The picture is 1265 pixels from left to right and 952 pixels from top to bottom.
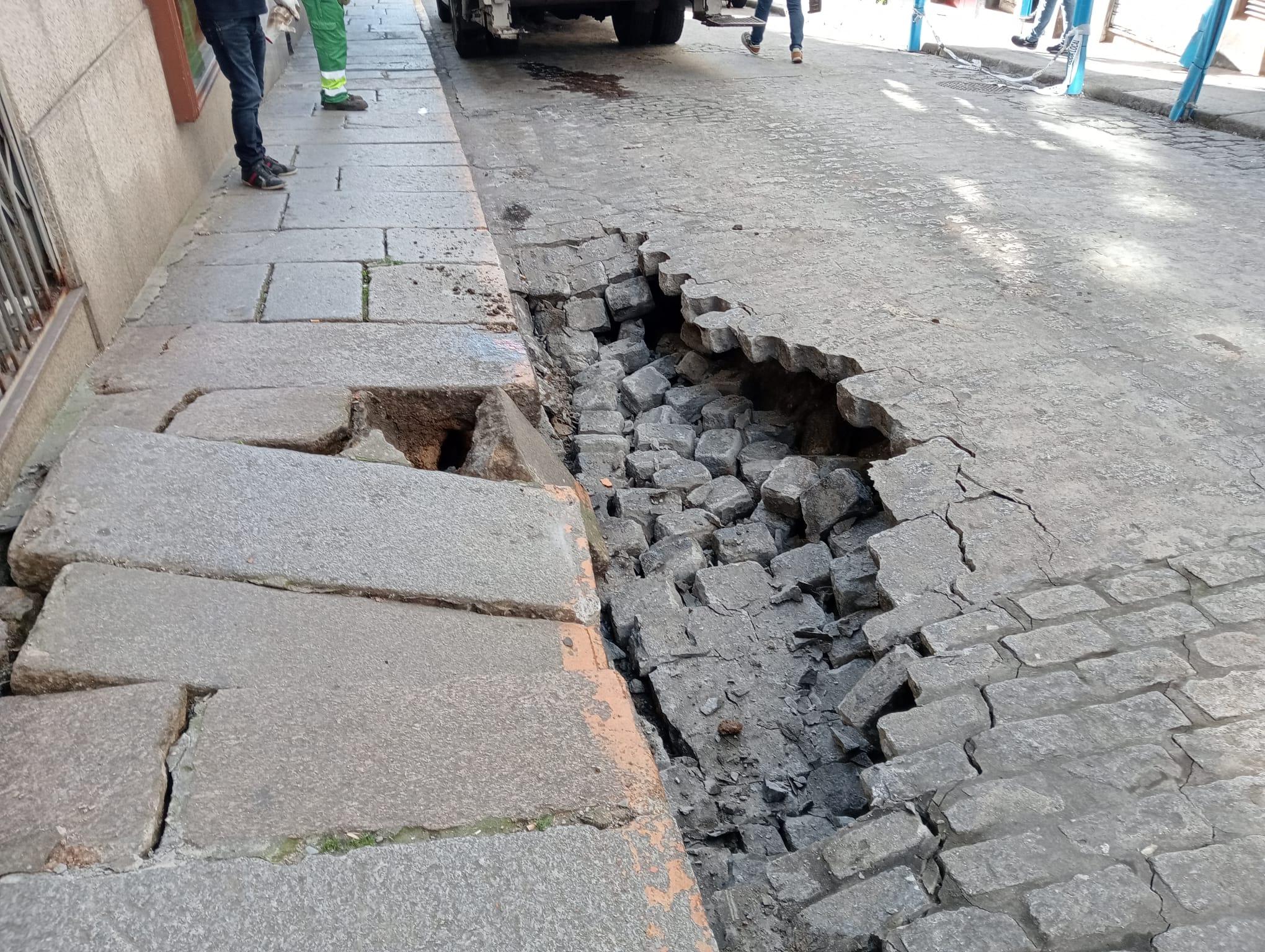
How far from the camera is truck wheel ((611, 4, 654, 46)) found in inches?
408

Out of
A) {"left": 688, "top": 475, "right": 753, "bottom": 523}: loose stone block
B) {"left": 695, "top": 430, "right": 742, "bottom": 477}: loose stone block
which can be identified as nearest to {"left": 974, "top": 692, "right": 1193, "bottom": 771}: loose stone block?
{"left": 688, "top": 475, "right": 753, "bottom": 523}: loose stone block

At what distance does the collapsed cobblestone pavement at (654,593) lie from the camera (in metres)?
1.63

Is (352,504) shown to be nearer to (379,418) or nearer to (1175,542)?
(379,418)

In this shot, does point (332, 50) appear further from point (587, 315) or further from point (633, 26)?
point (633, 26)

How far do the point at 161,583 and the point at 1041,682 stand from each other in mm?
2059

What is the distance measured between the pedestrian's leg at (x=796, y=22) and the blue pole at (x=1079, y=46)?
269 centimetres

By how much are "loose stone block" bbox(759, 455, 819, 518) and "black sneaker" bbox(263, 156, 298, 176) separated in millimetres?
3597

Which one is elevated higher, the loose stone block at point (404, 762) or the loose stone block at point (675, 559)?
the loose stone block at point (404, 762)

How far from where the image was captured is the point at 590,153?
21.8ft

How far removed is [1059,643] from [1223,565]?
0.59 meters

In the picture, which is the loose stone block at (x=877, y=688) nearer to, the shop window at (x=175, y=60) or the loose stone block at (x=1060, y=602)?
the loose stone block at (x=1060, y=602)

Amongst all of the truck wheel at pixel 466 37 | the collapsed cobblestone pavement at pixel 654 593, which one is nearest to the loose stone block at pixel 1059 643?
the collapsed cobblestone pavement at pixel 654 593

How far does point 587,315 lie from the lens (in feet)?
15.5

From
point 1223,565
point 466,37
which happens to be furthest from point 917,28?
point 1223,565
